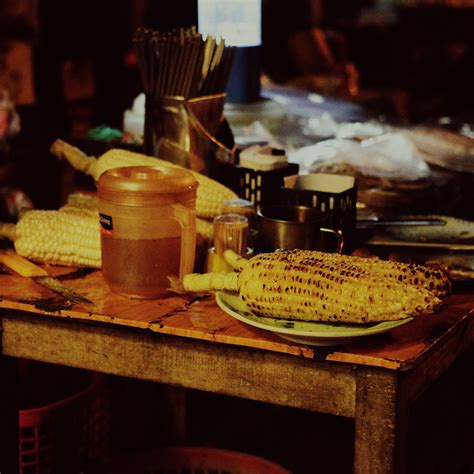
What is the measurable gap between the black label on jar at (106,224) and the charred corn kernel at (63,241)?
0.21 m

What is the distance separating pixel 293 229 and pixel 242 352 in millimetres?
438

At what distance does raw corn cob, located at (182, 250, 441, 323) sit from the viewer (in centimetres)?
167

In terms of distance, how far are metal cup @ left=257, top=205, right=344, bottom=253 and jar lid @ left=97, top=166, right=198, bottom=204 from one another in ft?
0.85

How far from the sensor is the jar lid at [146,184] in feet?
6.49

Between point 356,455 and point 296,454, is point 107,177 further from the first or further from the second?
point 296,454

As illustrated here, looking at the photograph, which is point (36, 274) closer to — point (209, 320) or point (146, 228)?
point (146, 228)

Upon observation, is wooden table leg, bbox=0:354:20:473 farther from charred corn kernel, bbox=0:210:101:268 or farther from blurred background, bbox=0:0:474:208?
blurred background, bbox=0:0:474:208

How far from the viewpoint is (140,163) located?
243cm

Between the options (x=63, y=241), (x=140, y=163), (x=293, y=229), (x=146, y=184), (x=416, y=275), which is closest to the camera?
(x=416, y=275)

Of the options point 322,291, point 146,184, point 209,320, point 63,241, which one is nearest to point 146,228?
point 146,184

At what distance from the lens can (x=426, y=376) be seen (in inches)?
72.7

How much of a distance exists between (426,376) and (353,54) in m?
11.7

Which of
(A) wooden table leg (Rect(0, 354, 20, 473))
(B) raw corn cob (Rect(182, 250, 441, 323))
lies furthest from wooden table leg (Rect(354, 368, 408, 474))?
(A) wooden table leg (Rect(0, 354, 20, 473))

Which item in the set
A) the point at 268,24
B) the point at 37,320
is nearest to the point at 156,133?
the point at 37,320
